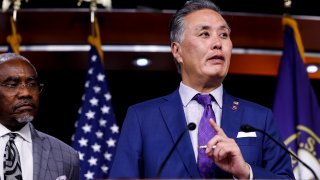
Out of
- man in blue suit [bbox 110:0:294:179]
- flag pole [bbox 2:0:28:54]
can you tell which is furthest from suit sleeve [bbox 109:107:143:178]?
flag pole [bbox 2:0:28:54]

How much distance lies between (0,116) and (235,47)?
252 cm

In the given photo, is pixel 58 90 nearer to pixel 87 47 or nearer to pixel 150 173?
pixel 87 47

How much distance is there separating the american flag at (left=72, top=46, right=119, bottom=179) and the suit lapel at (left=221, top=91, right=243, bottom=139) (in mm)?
1867

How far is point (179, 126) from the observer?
2.34 metres

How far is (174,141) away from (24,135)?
0.82m

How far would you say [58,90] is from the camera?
5.11 metres

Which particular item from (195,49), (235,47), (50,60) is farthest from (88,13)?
(195,49)

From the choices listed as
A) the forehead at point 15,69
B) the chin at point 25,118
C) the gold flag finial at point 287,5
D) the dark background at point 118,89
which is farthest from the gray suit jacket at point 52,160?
the dark background at point 118,89

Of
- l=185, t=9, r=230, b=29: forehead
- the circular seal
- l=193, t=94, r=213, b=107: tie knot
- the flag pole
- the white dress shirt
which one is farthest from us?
the flag pole

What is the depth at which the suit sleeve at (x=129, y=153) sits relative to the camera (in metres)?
2.27

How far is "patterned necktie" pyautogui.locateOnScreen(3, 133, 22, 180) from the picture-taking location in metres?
2.58

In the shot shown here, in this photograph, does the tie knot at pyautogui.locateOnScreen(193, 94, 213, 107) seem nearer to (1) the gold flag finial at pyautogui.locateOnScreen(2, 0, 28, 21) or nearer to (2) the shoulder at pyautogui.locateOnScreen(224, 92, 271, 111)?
(2) the shoulder at pyautogui.locateOnScreen(224, 92, 271, 111)

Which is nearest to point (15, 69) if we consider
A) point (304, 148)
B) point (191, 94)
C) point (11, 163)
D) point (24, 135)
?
point (24, 135)

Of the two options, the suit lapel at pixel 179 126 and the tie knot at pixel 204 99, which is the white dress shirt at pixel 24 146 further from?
the tie knot at pixel 204 99
